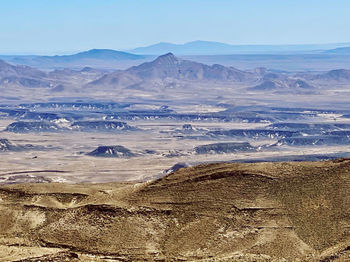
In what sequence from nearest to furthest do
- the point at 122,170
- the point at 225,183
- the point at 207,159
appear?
the point at 225,183 → the point at 122,170 → the point at 207,159

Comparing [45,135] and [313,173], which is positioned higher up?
[313,173]

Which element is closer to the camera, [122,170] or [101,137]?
[122,170]

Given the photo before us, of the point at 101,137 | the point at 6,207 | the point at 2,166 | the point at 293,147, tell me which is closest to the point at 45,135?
the point at 101,137

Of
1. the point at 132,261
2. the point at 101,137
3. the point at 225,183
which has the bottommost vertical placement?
the point at 101,137

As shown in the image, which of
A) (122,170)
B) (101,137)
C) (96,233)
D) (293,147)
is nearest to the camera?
(96,233)

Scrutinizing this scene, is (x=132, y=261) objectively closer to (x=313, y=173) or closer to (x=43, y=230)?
(x=43, y=230)

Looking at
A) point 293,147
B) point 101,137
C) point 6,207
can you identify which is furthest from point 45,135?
point 6,207
